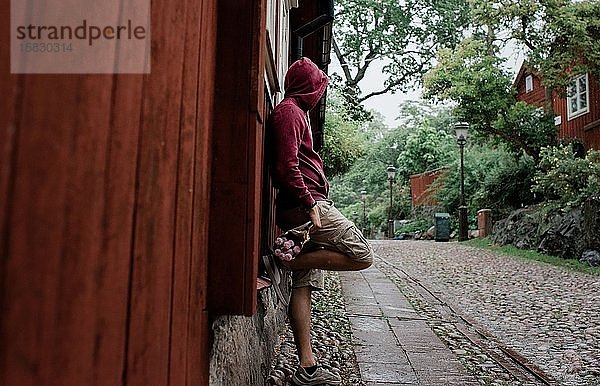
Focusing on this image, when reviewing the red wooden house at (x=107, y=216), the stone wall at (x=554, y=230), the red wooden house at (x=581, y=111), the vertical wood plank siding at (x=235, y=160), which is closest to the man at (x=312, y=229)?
the vertical wood plank siding at (x=235, y=160)

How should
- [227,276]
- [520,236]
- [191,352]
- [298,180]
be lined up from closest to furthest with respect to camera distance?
[191,352] < [227,276] < [298,180] < [520,236]

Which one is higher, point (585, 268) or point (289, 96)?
point (289, 96)

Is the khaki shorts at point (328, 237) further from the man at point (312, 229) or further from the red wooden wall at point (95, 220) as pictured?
the red wooden wall at point (95, 220)

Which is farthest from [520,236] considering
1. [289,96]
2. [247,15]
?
[247,15]

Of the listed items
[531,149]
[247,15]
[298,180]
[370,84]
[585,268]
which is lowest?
[585,268]

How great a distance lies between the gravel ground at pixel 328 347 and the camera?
372 centimetres

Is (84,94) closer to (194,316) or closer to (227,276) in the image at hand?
(194,316)

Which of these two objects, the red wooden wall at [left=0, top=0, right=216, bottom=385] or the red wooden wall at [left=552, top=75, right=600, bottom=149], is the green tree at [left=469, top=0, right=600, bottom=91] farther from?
the red wooden wall at [left=0, top=0, right=216, bottom=385]

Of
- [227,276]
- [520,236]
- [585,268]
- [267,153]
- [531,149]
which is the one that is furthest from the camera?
[531,149]

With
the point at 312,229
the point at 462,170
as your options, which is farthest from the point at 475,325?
the point at 462,170

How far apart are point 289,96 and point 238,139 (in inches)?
60.4

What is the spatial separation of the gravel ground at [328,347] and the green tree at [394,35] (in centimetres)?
2811

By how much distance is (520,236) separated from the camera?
16438 millimetres

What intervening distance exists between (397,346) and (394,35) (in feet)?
101
